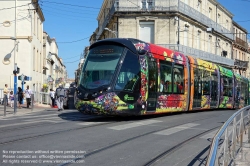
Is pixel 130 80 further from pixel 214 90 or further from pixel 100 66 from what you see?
pixel 214 90

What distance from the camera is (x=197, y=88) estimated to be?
18438mm

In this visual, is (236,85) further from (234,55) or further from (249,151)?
(234,55)

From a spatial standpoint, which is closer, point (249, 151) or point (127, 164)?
point (127, 164)

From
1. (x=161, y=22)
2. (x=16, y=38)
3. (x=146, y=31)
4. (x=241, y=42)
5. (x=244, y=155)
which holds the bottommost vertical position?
(x=244, y=155)

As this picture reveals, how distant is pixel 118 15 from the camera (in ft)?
111

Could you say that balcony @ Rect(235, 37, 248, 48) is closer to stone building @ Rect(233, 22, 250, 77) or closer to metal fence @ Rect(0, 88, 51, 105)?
stone building @ Rect(233, 22, 250, 77)

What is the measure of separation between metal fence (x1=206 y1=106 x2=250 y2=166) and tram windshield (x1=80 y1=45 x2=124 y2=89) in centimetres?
505

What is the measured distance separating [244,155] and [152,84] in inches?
262

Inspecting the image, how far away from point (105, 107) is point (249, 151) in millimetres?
5529

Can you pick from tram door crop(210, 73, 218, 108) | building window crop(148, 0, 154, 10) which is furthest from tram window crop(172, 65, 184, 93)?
building window crop(148, 0, 154, 10)

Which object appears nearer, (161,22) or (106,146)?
(106,146)

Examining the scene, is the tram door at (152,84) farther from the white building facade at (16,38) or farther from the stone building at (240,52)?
the stone building at (240,52)

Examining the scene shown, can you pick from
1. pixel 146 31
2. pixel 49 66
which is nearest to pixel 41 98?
pixel 146 31

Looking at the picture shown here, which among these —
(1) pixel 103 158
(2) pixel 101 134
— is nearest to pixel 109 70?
(2) pixel 101 134
